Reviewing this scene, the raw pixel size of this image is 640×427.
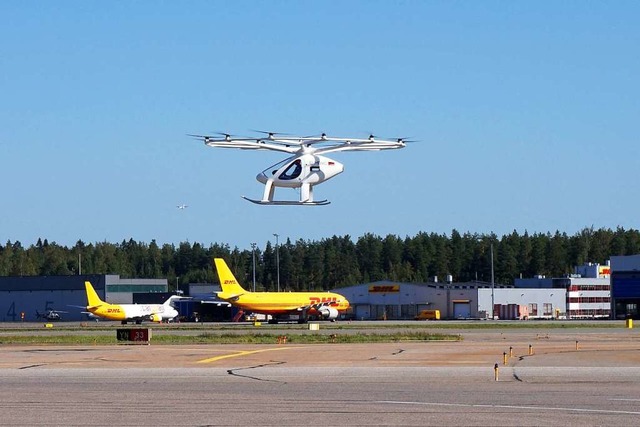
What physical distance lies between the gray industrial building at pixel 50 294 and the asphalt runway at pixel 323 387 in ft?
305

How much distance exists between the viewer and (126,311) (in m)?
A: 122

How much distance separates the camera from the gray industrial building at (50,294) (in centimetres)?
15162

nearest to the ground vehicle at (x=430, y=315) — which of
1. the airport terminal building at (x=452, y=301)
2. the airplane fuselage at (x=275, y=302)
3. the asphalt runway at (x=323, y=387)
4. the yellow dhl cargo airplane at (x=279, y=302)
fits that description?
the airport terminal building at (x=452, y=301)

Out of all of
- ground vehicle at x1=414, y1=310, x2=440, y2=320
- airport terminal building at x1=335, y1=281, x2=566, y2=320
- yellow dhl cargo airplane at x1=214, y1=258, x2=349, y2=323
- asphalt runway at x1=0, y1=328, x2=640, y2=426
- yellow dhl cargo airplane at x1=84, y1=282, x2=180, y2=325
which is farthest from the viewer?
airport terminal building at x1=335, y1=281, x2=566, y2=320

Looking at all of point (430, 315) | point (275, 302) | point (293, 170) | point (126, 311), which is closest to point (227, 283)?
point (275, 302)

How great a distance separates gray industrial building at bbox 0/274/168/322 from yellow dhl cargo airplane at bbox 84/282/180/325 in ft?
88.2

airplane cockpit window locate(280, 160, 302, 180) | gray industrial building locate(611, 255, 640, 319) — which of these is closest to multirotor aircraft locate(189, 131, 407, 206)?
airplane cockpit window locate(280, 160, 302, 180)

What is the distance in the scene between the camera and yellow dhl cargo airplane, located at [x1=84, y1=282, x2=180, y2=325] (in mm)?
119625

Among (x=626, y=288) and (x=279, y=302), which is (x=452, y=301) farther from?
(x=279, y=302)

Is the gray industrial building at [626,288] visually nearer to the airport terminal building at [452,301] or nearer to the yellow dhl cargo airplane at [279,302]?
the airport terminal building at [452,301]

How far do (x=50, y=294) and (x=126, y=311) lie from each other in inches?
1400

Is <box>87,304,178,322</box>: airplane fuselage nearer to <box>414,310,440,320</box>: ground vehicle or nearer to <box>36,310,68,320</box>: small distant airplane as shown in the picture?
<box>36,310,68,320</box>: small distant airplane

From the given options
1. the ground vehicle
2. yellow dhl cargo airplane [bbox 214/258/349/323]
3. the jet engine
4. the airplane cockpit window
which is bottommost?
the ground vehicle

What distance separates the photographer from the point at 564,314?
149m
